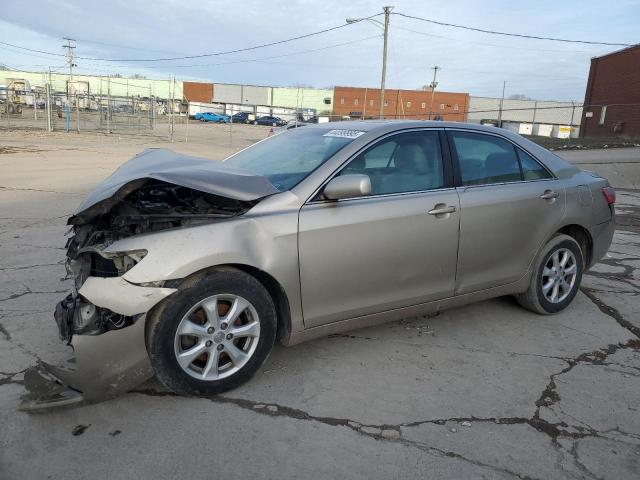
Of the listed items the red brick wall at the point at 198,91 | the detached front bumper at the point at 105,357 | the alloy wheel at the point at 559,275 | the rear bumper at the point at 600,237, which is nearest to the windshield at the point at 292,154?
the detached front bumper at the point at 105,357

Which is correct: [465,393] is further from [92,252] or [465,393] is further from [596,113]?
[596,113]

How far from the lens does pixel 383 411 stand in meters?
3.08

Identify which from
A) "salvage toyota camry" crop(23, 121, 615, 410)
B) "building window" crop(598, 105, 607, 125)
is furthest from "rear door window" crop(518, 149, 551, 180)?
"building window" crop(598, 105, 607, 125)

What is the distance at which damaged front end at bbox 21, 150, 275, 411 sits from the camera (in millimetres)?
2842

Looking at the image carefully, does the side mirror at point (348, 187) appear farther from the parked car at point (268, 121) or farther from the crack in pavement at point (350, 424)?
the parked car at point (268, 121)

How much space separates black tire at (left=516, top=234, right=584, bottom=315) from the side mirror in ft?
6.59

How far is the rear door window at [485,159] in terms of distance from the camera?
4.10 metres

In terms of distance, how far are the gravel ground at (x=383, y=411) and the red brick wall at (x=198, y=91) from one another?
8797cm

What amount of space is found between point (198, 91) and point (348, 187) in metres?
90.8

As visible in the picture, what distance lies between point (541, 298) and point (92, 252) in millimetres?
3623

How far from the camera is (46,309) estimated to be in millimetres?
4359

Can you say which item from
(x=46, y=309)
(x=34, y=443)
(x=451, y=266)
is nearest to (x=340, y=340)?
(x=451, y=266)

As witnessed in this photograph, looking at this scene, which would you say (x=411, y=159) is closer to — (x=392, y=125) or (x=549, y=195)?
(x=392, y=125)

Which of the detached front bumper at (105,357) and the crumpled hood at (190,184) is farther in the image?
the crumpled hood at (190,184)
